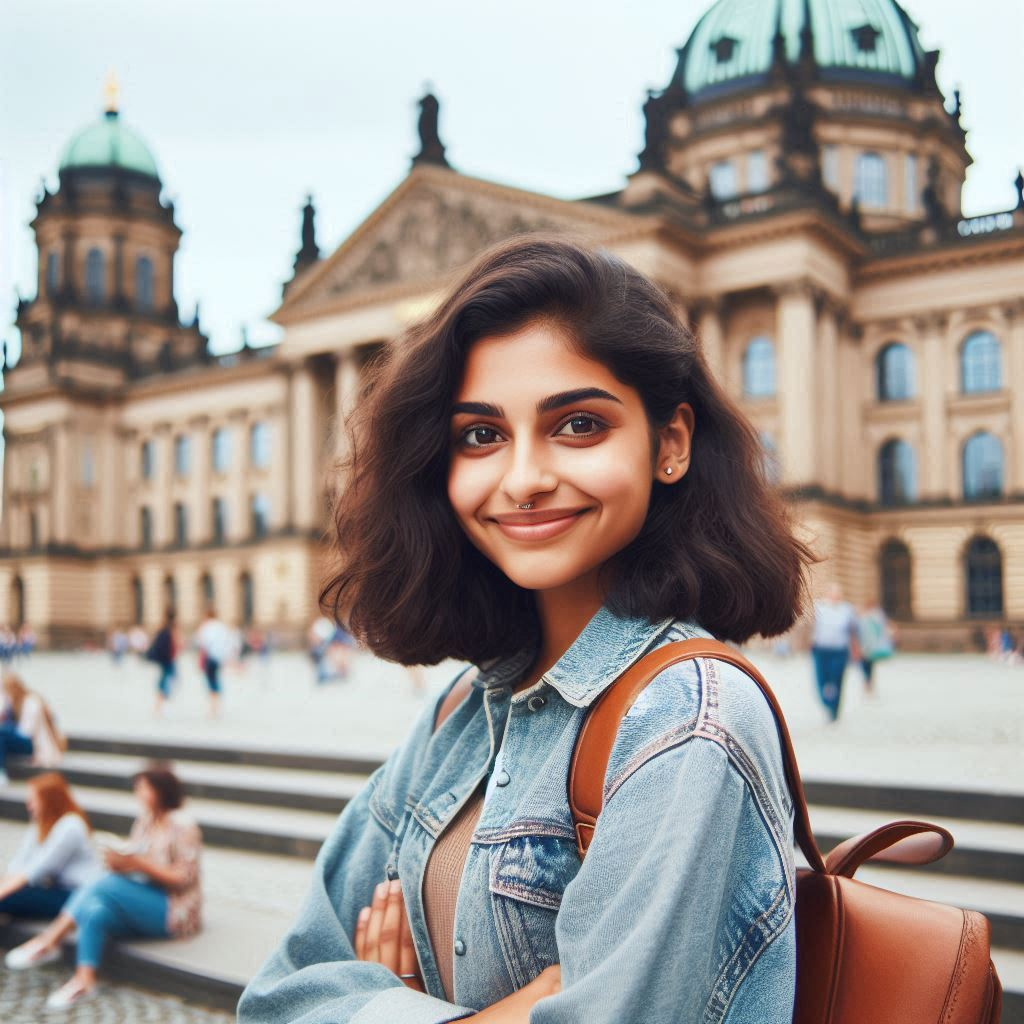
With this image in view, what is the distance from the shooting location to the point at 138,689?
22.9 meters

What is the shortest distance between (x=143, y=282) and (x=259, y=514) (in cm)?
1806

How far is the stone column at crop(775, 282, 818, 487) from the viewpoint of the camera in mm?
38531

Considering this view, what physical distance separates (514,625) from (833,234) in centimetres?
4054

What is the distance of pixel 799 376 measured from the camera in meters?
38.8

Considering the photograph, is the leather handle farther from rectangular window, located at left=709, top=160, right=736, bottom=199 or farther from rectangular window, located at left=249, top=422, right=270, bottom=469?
rectangular window, located at left=249, top=422, right=270, bottom=469

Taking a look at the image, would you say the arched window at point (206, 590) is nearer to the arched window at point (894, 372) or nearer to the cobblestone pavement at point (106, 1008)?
the arched window at point (894, 372)

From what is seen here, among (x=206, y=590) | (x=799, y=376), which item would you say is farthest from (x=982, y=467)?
(x=206, y=590)

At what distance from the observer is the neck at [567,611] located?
1.77 meters

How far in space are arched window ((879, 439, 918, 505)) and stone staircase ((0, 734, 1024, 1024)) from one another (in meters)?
36.5

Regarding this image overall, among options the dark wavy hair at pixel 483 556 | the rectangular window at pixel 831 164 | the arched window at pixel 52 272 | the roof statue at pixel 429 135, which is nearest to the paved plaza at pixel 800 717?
the dark wavy hair at pixel 483 556

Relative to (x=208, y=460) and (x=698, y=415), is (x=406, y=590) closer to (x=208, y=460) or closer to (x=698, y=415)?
(x=698, y=415)

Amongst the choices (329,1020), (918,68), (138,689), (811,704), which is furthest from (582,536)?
(918,68)

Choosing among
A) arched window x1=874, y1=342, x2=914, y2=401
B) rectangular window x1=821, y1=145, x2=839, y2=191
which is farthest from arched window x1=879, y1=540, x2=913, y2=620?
rectangular window x1=821, y1=145, x2=839, y2=191

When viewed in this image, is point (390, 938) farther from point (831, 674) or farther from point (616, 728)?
point (831, 674)
